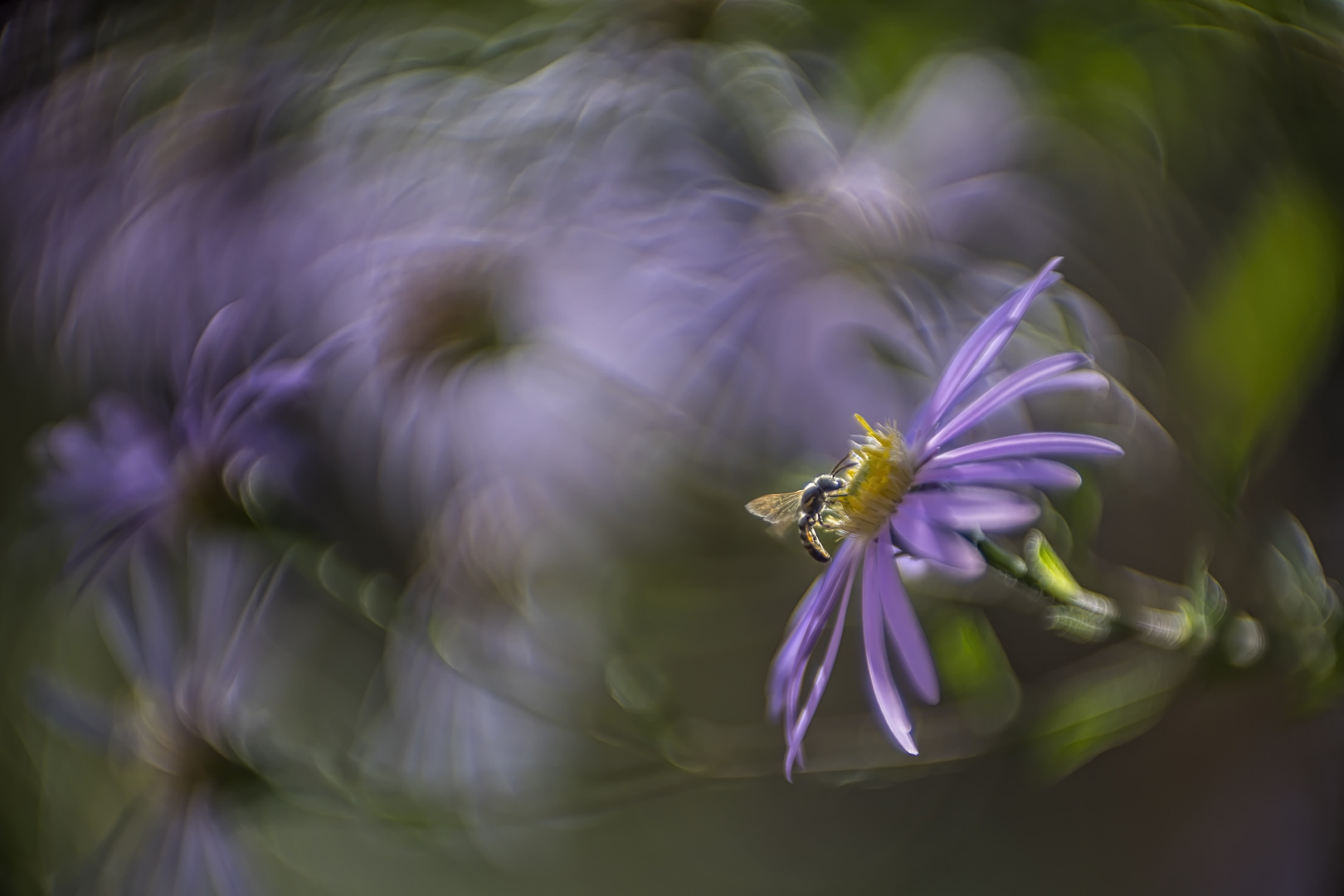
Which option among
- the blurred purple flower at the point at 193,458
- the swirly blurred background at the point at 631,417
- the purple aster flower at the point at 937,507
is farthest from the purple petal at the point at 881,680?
the blurred purple flower at the point at 193,458

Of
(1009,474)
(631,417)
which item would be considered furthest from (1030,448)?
(631,417)

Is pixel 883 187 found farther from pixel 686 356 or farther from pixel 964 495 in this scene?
pixel 964 495

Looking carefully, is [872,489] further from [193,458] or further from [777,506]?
[193,458]

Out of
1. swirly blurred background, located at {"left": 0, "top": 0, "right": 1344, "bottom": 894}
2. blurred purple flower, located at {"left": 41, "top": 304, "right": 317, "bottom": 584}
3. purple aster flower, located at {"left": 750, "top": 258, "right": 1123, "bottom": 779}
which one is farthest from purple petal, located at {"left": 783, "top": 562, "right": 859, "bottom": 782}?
blurred purple flower, located at {"left": 41, "top": 304, "right": 317, "bottom": 584}

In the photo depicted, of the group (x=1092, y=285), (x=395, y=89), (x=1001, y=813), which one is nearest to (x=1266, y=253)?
(x=1092, y=285)

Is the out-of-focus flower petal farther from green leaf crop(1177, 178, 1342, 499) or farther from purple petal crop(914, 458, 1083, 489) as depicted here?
green leaf crop(1177, 178, 1342, 499)
